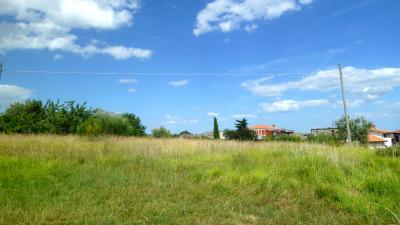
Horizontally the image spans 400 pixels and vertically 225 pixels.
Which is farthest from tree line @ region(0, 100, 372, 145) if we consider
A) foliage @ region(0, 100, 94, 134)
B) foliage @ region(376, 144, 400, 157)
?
foliage @ region(376, 144, 400, 157)

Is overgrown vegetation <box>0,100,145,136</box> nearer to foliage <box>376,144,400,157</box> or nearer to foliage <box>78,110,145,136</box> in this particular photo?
foliage <box>78,110,145,136</box>

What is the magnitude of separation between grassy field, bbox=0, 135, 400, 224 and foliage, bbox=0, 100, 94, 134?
1708 centimetres

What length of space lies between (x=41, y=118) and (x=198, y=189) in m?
26.0

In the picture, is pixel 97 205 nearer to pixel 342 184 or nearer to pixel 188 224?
pixel 188 224

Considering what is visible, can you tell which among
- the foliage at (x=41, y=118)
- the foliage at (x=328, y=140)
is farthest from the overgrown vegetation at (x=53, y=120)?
the foliage at (x=328, y=140)

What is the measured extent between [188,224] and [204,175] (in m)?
3.89

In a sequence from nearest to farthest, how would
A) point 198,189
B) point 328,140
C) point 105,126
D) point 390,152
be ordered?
point 198,189, point 390,152, point 328,140, point 105,126

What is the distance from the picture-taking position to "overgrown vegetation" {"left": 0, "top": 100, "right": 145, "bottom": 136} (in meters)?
27.4

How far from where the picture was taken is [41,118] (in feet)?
100

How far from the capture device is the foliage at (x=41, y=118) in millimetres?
28750

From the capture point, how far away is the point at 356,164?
10.4 metres

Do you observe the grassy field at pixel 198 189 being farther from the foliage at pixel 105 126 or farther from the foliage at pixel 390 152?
the foliage at pixel 105 126

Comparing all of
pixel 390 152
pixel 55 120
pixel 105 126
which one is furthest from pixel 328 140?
pixel 55 120

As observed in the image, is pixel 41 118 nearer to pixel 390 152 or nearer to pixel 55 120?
pixel 55 120
